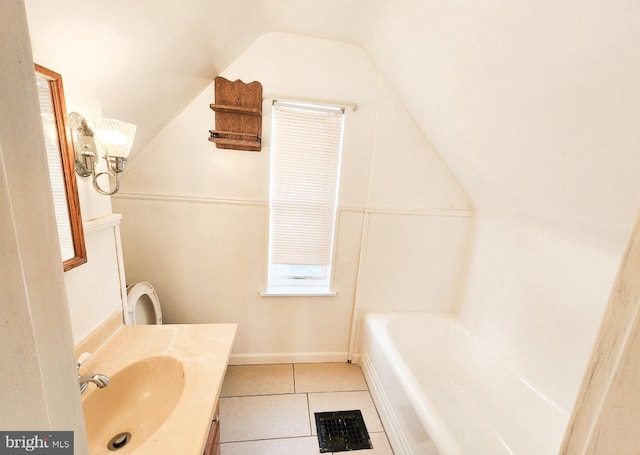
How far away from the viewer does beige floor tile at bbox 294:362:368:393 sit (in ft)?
6.28

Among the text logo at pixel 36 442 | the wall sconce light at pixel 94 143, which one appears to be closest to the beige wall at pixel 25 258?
the text logo at pixel 36 442

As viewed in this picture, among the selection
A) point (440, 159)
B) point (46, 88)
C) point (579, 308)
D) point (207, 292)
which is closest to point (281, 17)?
point (46, 88)

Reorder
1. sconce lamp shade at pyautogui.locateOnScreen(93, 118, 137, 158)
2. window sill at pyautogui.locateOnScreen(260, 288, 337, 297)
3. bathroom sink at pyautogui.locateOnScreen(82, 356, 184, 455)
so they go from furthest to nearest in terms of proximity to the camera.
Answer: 1. window sill at pyautogui.locateOnScreen(260, 288, 337, 297)
2. sconce lamp shade at pyautogui.locateOnScreen(93, 118, 137, 158)
3. bathroom sink at pyautogui.locateOnScreen(82, 356, 184, 455)

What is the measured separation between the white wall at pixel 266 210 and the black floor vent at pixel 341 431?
1.63 feet

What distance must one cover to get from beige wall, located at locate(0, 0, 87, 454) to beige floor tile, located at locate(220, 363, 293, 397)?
175 cm

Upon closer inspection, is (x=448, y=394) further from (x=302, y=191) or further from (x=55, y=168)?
(x=55, y=168)

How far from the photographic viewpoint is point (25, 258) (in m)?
0.30

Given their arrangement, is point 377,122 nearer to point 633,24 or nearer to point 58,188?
point 633,24

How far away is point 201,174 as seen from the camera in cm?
172

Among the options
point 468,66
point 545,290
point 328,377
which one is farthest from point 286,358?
point 468,66

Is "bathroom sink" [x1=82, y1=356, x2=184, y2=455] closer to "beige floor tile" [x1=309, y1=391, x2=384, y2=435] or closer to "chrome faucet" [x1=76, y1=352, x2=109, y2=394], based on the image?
"chrome faucet" [x1=76, y1=352, x2=109, y2=394]

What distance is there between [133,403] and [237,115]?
158 centimetres

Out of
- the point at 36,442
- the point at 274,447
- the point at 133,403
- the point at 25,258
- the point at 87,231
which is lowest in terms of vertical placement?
the point at 274,447

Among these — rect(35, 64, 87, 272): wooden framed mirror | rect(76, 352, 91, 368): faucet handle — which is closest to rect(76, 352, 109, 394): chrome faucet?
rect(76, 352, 91, 368): faucet handle
